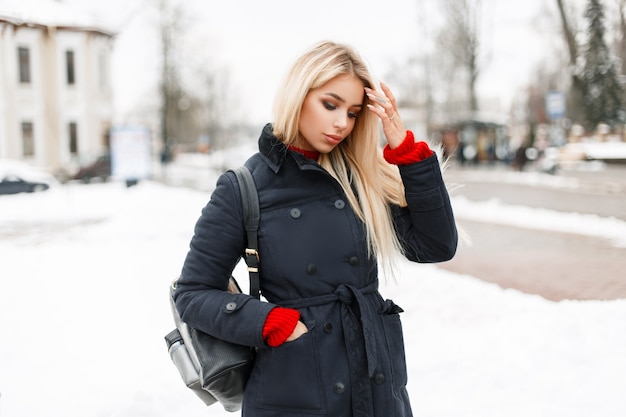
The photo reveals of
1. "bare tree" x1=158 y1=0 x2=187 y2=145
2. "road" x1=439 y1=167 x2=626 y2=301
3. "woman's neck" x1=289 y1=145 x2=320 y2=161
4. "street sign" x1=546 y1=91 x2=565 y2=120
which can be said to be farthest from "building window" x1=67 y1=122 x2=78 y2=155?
"woman's neck" x1=289 y1=145 x2=320 y2=161

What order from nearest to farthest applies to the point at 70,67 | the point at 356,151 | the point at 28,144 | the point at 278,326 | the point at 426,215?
the point at 278,326
the point at 426,215
the point at 356,151
the point at 28,144
the point at 70,67

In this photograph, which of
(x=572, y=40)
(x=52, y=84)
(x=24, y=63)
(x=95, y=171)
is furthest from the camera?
(x=95, y=171)

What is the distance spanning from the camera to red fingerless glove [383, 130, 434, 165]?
2.01 metres

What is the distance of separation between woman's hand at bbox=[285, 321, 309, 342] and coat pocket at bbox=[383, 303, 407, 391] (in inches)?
10.8

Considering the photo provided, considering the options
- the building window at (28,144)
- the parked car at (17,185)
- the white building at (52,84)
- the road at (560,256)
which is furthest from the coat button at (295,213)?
the building window at (28,144)

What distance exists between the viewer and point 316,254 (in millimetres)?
1939

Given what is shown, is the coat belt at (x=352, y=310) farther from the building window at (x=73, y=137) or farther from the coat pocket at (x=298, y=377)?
the building window at (x=73, y=137)

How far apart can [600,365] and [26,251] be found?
25.2 ft

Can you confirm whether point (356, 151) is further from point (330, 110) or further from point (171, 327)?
point (171, 327)

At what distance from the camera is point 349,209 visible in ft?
6.70

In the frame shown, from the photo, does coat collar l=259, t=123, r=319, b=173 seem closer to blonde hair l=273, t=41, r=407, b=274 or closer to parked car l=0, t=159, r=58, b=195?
blonde hair l=273, t=41, r=407, b=274

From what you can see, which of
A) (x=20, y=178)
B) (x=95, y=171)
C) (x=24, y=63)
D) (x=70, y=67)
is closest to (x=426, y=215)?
(x=24, y=63)

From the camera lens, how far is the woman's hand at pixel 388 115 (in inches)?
79.0

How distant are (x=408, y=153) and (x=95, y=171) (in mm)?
29614
